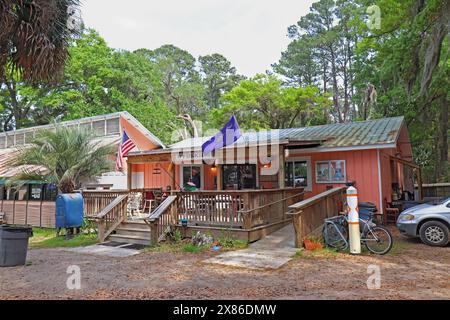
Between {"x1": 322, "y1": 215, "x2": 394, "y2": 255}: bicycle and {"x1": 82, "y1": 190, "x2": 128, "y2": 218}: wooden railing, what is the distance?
22.1ft

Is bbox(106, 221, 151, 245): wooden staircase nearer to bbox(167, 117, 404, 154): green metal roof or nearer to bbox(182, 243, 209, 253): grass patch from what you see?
bbox(182, 243, 209, 253): grass patch

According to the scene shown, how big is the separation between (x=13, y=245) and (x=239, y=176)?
357 inches

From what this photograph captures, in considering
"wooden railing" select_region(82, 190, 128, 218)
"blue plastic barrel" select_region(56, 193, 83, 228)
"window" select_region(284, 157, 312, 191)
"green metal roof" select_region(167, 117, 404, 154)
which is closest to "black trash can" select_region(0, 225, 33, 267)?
"blue plastic barrel" select_region(56, 193, 83, 228)

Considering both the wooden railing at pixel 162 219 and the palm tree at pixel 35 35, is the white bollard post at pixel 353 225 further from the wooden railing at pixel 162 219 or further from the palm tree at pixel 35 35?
the palm tree at pixel 35 35

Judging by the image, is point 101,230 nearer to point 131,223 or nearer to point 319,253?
point 131,223

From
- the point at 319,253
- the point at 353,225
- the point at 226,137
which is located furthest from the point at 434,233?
the point at 226,137

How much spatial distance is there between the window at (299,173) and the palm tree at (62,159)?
276 inches

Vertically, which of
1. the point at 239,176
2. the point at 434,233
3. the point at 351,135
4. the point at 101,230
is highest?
the point at 351,135

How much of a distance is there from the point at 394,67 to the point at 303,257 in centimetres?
760

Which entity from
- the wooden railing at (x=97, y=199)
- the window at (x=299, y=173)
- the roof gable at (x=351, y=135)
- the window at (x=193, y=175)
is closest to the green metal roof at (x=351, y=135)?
the roof gable at (x=351, y=135)

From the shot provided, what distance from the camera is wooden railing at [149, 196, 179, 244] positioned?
8.79 meters

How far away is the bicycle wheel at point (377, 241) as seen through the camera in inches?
275

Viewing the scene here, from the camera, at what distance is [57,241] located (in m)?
10.1
